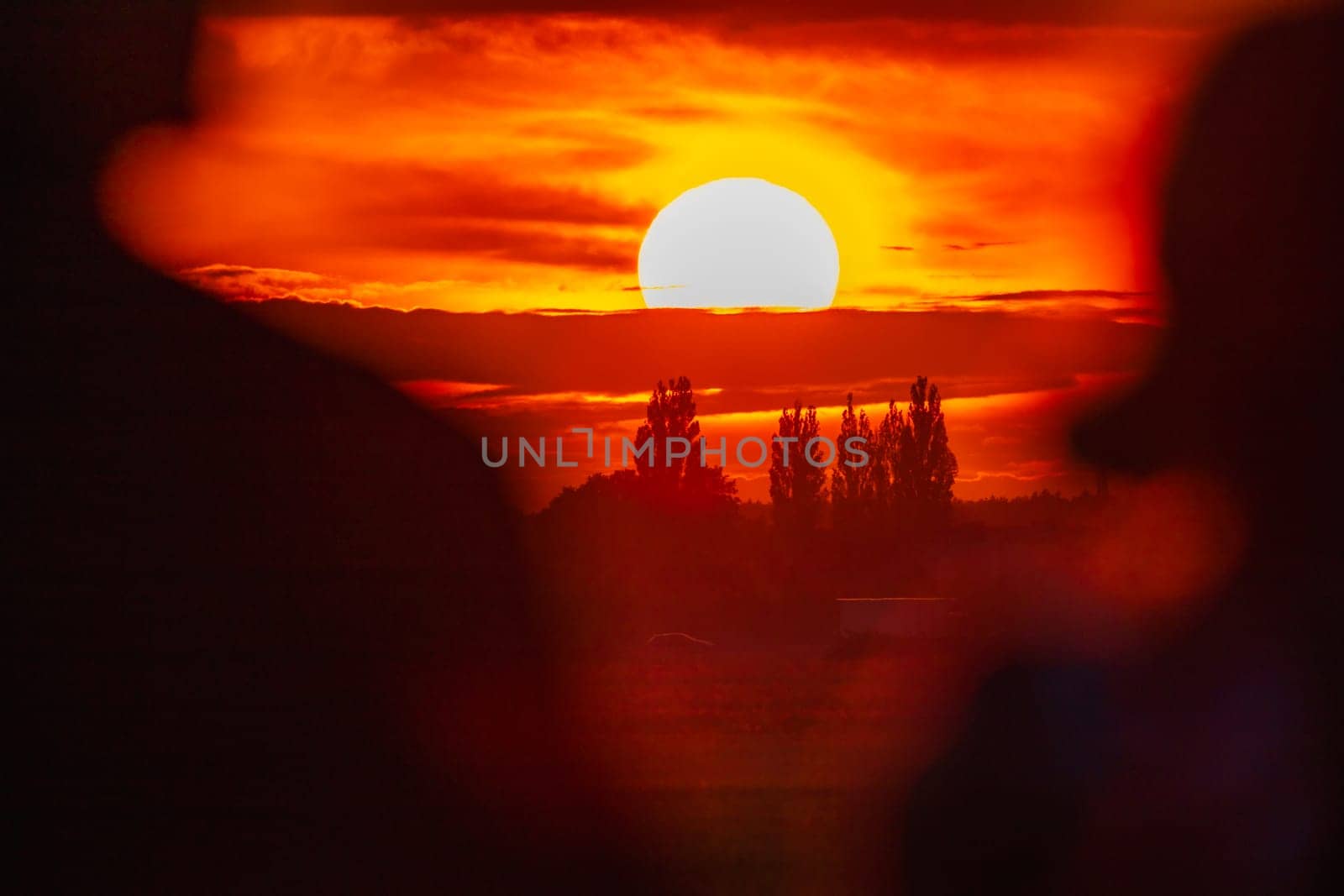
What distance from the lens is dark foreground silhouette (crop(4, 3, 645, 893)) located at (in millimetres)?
7586

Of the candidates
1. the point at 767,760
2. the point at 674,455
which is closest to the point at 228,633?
the point at 767,760

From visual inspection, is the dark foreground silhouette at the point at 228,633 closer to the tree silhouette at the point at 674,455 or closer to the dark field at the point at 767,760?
the dark field at the point at 767,760

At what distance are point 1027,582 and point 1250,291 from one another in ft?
52.4

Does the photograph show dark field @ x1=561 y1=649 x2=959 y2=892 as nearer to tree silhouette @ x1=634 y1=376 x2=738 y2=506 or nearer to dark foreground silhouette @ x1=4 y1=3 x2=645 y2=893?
dark foreground silhouette @ x1=4 y1=3 x2=645 y2=893

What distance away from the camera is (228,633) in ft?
29.2

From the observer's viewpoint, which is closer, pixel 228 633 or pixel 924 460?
pixel 228 633

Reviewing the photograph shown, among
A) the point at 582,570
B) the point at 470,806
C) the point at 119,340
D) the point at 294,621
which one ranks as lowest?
the point at 582,570

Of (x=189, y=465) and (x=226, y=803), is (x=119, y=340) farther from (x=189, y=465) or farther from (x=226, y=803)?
(x=226, y=803)

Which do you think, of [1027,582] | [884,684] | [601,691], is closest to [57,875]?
[601,691]

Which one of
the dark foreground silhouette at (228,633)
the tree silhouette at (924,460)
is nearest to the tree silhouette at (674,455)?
the tree silhouette at (924,460)

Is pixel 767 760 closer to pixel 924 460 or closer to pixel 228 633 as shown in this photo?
pixel 228 633

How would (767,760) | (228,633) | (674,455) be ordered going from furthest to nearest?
(674,455) < (767,760) < (228,633)

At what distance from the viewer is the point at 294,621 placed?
9039mm

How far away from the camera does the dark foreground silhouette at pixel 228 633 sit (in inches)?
299
